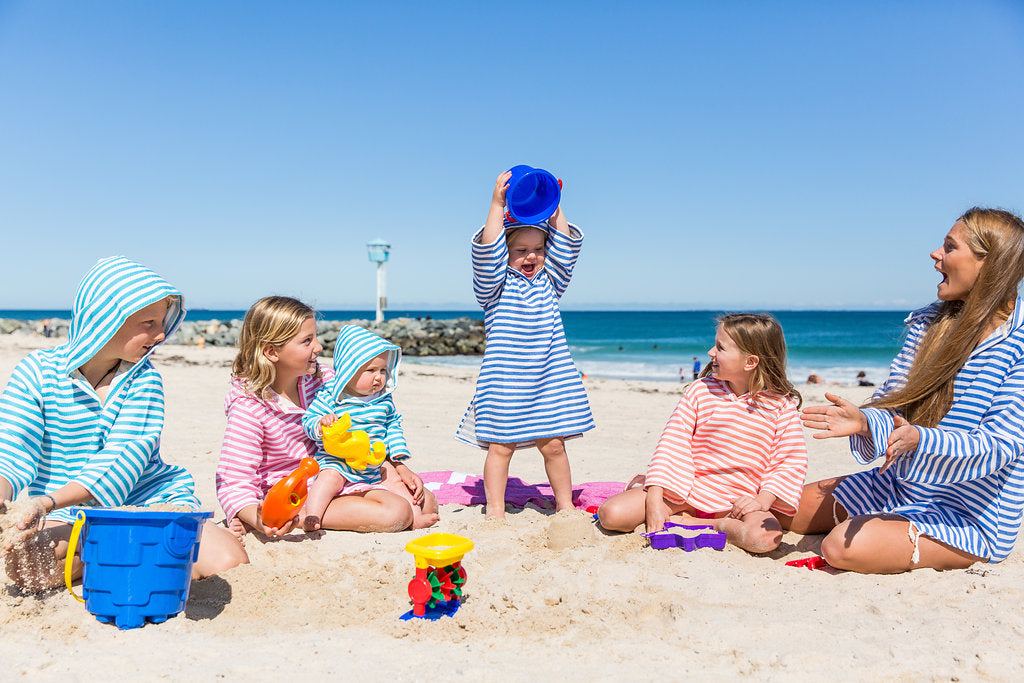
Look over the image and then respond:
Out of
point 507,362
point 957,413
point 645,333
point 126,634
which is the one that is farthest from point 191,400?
point 645,333

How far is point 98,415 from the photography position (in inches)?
112

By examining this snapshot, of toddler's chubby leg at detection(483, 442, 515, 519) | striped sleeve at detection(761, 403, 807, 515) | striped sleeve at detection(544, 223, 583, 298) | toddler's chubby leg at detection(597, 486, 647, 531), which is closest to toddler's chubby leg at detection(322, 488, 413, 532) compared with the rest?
toddler's chubby leg at detection(483, 442, 515, 519)

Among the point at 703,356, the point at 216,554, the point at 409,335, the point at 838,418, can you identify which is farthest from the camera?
the point at 703,356

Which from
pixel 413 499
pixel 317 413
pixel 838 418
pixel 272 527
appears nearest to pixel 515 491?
pixel 413 499

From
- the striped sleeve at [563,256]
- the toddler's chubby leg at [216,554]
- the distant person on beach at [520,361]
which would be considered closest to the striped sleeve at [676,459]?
the distant person on beach at [520,361]

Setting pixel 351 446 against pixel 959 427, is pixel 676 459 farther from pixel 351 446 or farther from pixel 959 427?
pixel 351 446

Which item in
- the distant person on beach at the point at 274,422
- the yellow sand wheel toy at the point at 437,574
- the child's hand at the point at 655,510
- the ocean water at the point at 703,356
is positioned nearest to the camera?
the yellow sand wheel toy at the point at 437,574

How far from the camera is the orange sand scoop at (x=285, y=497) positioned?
120 inches

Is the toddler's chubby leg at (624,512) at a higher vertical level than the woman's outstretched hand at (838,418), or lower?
lower

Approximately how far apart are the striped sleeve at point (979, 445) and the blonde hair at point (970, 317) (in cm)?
17

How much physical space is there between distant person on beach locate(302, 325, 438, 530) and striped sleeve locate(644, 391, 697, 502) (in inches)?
46.3

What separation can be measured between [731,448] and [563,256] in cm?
132

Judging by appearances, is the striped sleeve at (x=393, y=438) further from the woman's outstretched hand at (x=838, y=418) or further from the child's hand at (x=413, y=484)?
the woman's outstretched hand at (x=838, y=418)

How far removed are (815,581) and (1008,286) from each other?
1442 mm
